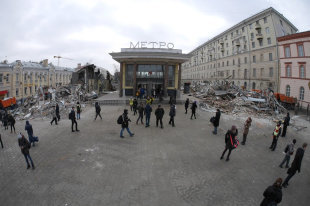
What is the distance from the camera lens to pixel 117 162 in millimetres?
7273

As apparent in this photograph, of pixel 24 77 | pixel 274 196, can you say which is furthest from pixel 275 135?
pixel 24 77

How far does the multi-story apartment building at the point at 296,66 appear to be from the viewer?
2454 cm

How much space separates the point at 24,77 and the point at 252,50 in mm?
54919

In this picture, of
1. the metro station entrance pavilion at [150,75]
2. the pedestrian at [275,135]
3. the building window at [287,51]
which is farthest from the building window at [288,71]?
the pedestrian at [275,135]

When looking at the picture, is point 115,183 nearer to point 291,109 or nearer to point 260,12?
point 291,109

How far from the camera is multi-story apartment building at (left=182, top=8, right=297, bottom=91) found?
35.3 m

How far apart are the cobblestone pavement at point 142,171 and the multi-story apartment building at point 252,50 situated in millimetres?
25560

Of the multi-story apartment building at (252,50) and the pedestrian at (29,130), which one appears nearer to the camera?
the pedestrian at (29,130)

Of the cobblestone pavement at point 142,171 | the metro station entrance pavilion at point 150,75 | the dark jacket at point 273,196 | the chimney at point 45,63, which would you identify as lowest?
the cobblestone pavement at point 142,171

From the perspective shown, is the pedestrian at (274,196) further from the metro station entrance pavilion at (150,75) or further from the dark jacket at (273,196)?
the metro station entrance pavilion at (150,75)

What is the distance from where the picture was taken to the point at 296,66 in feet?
86.6

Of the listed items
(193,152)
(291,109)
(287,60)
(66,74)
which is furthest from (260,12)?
(66,74)

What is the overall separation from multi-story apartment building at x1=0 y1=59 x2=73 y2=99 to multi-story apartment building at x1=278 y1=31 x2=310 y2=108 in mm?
44501

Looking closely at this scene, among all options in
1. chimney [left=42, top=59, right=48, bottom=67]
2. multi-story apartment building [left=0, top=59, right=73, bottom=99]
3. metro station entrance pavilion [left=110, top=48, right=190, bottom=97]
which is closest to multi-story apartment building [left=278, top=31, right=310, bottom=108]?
metro station entrance pavilion [left=110, top=48, right=190, bottom=97]
